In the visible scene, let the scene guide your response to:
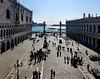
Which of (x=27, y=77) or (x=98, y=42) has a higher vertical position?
(x=98, y=42)

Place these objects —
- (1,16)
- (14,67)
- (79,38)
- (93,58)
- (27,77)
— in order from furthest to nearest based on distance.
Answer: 1. (79,38)
2. (1,16)
3. (93,58)
4. (14,67)
5. (27,77)

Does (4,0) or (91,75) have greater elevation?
(4,0)

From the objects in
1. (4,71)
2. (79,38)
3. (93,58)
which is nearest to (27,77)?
(4,71)

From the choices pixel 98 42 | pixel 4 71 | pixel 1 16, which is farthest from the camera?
pixel 98 42

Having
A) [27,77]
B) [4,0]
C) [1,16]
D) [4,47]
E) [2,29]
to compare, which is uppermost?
[4,0]

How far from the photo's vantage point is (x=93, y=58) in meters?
28.1

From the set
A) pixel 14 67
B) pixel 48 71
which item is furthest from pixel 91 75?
pixel 14 67

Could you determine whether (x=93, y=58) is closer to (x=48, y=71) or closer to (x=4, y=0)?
(x=48, y=71)

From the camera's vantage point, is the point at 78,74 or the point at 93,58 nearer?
the point at 78,74

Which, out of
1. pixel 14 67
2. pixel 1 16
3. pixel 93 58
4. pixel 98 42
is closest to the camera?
pixel 14 67

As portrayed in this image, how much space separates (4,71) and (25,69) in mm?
4037

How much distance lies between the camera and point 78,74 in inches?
792

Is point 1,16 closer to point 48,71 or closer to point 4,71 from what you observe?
point 4,71

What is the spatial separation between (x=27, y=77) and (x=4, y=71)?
18.3 feet
